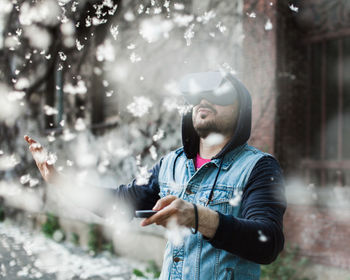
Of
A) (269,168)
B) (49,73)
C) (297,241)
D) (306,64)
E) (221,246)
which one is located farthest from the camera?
(49,73)

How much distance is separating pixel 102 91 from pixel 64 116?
3.52ft

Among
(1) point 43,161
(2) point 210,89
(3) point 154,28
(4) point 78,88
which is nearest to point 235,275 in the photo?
(2) point 210,89

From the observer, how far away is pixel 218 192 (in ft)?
6.15

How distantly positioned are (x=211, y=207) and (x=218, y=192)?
74 mm

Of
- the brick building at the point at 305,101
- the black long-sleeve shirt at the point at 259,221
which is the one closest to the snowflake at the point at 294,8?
the brick building at the point at 305,101

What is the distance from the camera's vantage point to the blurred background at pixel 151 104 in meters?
4.65

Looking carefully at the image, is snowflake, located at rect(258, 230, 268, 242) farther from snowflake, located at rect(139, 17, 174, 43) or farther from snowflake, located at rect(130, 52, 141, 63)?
snowflake, located at rect(130, 52, 141, 63)

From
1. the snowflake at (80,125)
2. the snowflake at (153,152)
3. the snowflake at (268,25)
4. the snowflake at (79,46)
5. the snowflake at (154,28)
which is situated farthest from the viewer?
the snowflake at (79,46)

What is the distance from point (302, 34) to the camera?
4941mm

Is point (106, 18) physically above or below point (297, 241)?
above

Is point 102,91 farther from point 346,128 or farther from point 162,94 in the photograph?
point 346,128

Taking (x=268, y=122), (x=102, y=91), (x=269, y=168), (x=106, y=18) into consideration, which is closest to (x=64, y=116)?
(x=102, y=91)

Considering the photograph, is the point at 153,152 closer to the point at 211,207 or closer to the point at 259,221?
the point at 211,207

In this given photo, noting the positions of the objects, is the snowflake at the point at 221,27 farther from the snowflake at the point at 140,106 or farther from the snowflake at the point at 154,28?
the snowflake at the point at 140,106
